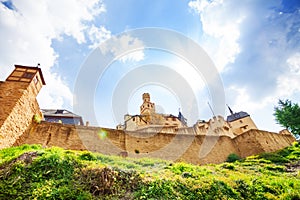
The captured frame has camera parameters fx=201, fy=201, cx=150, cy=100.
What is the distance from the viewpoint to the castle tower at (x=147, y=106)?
46.6 m

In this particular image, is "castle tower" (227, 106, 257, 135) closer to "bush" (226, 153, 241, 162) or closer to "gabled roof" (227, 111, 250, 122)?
"gabled roof" (227, 111, 250, 122)

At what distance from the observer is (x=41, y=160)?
24.8 ft

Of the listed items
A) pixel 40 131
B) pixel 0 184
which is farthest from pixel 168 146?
pixel 0 184

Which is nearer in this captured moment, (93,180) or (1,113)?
(93,180)

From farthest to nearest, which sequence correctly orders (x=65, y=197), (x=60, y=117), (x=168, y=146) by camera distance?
(x=60, y=117), (x=168, y=146), (x=65, y=197)

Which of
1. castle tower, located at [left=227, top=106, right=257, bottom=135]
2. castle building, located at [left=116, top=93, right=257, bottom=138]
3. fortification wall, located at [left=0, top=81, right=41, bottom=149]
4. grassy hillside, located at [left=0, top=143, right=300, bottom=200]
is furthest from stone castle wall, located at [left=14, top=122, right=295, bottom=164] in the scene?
castle building, located at [left=116, top=93, right=257, bottom=138]

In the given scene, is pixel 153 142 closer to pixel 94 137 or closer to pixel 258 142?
pixel 94 137

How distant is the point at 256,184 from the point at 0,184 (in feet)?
30.9

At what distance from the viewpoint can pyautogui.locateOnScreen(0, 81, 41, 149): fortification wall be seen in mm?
12598

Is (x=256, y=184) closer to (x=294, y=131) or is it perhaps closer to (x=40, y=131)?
(x=40, y=131)

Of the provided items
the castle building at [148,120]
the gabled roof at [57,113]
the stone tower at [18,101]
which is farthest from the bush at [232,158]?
the gabled roof at [57,113]

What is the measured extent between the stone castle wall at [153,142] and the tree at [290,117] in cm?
145

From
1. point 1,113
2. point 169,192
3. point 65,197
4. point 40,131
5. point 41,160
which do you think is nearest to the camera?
point 65,197

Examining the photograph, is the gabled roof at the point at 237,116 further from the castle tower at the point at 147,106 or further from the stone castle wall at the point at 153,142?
the castle tower at the point at 147,106
